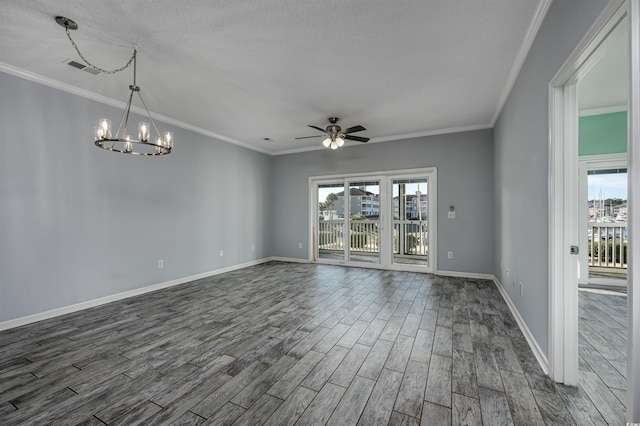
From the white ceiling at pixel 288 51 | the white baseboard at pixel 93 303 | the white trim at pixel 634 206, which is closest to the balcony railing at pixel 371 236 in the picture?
the white ceiling at pixel 288 51

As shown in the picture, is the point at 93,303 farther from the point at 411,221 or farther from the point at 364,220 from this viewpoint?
the point at 411,221

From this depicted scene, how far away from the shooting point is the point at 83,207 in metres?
3.52

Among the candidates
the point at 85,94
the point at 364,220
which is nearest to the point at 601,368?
the point at 364,220

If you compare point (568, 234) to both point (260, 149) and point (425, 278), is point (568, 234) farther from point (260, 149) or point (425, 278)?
point (260, 149)

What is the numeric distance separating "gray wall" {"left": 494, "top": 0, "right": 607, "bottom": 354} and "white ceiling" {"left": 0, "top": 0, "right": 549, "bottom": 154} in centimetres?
29

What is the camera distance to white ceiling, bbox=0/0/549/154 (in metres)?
2.14

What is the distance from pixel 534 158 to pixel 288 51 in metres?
2.48

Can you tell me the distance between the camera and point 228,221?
5.73 meters

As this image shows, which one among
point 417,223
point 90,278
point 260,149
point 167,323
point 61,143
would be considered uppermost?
point 260,149

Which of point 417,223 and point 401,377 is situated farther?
point 417,223

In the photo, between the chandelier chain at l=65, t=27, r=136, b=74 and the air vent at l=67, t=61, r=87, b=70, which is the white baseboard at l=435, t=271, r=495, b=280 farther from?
the air vent at l=67, t=61, r=87, b=70

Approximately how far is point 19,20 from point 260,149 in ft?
14.8

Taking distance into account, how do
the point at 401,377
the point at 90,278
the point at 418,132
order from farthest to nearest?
the point at 418,132 < the point at 90,278 < the point at 401,377

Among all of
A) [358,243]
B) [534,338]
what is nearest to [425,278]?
[358,243]
